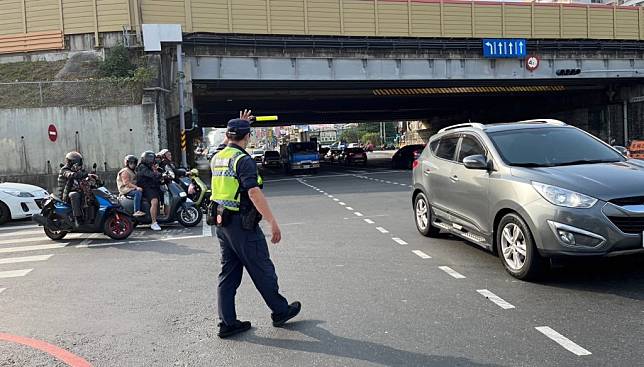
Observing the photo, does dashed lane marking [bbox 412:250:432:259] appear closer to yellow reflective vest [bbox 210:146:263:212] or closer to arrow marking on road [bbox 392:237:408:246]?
arrow marking on road [bbox 392:237:408:246]

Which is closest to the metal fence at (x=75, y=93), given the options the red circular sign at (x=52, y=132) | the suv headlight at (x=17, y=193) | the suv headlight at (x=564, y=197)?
the red circular sign at (x=52, y=132)

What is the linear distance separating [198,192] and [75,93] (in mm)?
12975

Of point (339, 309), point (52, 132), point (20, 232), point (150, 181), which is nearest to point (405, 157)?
point (52, 132)

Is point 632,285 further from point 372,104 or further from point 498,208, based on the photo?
point 372,104

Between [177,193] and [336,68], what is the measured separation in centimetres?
1670

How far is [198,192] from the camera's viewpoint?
12008 mm

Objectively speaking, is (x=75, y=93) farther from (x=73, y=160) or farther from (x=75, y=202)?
(x=75, y=202)

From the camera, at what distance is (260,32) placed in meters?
25.1

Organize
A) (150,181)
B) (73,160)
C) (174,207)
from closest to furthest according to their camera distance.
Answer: (73,160) → (150,181) → (174,207)

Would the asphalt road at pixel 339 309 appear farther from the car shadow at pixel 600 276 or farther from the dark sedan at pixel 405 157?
the dark sedan at pixel 405 157

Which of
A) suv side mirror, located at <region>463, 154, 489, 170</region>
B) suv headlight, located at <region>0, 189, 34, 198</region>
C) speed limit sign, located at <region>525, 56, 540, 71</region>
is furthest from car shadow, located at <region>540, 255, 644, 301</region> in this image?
speed limit sign, located at <region>525, 56, 540, 71</region>

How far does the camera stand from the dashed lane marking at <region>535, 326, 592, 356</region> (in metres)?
3.86

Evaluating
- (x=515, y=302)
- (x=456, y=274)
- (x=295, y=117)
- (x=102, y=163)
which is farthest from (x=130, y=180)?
(x=295, y=117)

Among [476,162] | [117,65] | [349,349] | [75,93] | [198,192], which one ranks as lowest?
[349,349]
